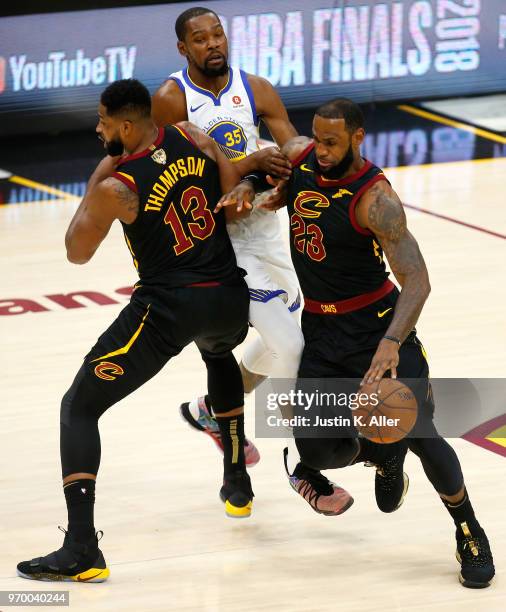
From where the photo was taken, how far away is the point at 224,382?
5727mm

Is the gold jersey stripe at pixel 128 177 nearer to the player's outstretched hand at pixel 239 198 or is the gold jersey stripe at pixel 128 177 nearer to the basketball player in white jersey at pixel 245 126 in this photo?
the player's outstretched hand at pixel 239 198

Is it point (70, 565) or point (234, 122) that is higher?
point (234, 122)

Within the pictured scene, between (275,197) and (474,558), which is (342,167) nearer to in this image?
(275,197)

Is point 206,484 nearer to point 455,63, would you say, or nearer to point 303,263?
point 303,263

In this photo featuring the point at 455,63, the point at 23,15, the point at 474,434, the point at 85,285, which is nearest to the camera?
the point at 474,434

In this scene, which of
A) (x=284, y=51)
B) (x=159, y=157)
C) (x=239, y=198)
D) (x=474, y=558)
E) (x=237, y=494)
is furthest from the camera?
(x=284, y=51)

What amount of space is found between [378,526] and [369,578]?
511mm

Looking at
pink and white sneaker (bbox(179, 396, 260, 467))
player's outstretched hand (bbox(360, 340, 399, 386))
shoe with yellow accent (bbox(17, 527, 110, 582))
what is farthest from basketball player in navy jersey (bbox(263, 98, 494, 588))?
pink and white sneaker (bbox(179, 396, 260, 467))

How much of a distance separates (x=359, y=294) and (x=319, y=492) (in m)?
0.83

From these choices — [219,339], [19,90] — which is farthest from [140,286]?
[19,90]

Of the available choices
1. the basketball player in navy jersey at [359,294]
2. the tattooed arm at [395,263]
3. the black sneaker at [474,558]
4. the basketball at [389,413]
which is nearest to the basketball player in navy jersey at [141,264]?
the basketball player in navy jersey at [359,294]

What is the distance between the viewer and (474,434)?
21.3 ft

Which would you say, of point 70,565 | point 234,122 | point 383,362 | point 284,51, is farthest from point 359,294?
point 284,51

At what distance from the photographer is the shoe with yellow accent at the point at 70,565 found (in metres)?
5.04
